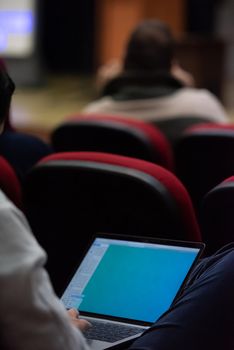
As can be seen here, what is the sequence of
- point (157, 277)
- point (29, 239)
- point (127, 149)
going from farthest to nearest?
point (127, 149), point (157, 277), point (29, 239)

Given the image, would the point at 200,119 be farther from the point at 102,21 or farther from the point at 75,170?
the point at 102,21

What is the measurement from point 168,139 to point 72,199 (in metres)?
1.37

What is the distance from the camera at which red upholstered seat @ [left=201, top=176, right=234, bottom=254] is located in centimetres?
161

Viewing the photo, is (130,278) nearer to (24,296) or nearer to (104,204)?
(104,204)

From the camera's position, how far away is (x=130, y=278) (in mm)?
1551

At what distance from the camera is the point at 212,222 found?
1665 mm

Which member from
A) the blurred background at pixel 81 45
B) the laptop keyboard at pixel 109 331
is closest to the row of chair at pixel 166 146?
the laptop keyboard at pixel 109 331

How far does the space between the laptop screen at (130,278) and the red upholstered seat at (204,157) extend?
0.79 meters

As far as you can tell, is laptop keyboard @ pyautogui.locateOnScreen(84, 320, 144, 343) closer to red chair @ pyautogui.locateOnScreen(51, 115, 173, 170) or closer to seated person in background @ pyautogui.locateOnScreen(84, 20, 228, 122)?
red chair @ pyautogui.locateOnScreen(51, 115, 173, 170)

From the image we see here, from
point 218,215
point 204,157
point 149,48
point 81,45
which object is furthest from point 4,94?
point 81,45

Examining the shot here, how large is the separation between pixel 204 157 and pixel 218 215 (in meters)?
0.80

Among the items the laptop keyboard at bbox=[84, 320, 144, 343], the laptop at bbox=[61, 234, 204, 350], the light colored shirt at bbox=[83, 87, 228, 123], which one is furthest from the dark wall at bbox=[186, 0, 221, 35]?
the laptop keyboard at bbox=[84, 320, 144, 343]

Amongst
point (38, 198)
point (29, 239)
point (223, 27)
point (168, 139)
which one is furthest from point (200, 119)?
point (223, 27)

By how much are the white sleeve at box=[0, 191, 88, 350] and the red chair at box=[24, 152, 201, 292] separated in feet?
2.22
